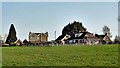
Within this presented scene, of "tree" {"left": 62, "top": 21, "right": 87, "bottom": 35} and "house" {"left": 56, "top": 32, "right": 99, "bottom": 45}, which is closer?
"house" {"left": 56, "top": 32, "right": 99, "bottom": 45}

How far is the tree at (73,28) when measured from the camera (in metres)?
120

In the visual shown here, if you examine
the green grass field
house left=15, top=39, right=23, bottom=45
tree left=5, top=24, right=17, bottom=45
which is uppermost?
tree left=5, top=24, right=17, bottom=45

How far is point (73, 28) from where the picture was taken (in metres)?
122

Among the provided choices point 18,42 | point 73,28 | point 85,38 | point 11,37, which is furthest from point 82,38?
point 11,37

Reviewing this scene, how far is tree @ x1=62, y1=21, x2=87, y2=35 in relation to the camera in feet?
394

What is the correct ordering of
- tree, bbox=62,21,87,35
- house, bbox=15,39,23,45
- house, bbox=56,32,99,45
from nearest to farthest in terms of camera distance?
1. house, bbox=15,39,23,45
2. house, bbox=56,32,99,45
3. tree, bbox=62,21,87,35

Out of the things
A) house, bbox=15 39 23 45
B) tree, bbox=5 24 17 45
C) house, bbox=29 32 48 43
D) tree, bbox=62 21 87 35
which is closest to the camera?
tree, bbox=5 24 17 45

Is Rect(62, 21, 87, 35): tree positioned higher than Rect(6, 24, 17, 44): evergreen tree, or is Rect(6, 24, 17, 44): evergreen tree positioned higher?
Rect(62, 21, 87, 35): tree

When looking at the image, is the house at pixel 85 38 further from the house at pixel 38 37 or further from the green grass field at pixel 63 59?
the green grass field at pixel 63 59

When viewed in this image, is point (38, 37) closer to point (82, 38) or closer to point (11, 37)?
point (11, 37)

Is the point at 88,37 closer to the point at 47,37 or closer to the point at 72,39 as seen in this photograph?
the point at 72,39

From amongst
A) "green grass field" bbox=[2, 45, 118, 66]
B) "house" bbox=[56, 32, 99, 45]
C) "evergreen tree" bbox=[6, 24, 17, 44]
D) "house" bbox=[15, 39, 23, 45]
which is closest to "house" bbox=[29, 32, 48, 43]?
"house" bbox=[56, 32, 99, 45]

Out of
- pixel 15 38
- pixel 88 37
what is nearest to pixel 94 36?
pixel 88 37

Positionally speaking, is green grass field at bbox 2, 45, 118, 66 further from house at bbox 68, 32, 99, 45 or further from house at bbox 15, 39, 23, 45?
house at bbox 68, 32, 99, 45
